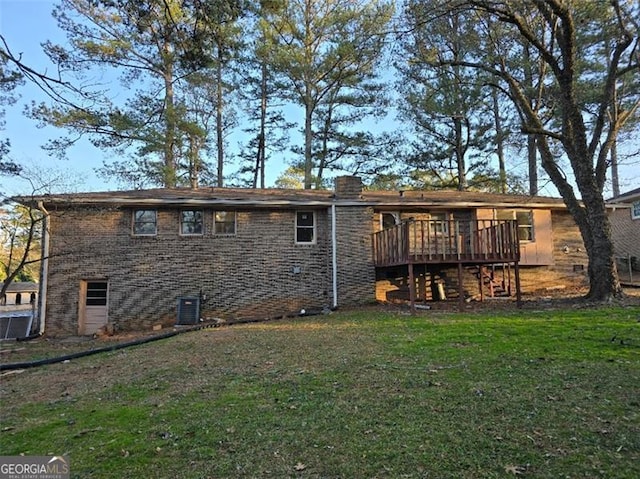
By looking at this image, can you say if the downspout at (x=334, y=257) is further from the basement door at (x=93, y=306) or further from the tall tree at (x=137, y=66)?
the basement door at (x=93, y=306)

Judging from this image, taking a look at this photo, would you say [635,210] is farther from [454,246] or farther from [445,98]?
[454,246]

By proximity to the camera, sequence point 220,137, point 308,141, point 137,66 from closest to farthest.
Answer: point 137,66, point 308,141, point 220,137

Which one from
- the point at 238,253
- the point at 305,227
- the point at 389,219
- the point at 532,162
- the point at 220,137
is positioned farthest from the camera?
the point at 220,137

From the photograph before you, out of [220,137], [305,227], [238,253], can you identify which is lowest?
[238,253]

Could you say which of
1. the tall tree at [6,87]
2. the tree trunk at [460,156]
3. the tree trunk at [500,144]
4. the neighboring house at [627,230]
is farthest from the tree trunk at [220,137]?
the neighboring house at [627,230]

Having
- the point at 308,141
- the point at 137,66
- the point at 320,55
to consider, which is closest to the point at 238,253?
the point at 137,66

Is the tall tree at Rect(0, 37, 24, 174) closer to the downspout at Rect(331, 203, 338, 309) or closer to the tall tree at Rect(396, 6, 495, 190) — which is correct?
Answer: the downspout at Rect(331, 203, 338, 309)

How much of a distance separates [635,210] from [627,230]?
2.91 ft

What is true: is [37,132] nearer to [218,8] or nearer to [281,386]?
[218,8]

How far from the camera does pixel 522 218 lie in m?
15.1

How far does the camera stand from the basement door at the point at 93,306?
12.7 m


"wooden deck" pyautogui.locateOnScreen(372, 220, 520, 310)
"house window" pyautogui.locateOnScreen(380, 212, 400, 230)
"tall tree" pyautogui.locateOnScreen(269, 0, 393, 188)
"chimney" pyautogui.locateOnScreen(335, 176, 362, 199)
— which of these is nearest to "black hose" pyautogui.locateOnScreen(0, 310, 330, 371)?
"wooden deck" pyautogui.locateOnScreen(372, 220, 520, 310)

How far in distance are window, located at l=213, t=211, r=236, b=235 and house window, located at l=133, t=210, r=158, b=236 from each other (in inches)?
69.4

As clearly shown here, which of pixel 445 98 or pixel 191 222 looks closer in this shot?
pixel 191 222
